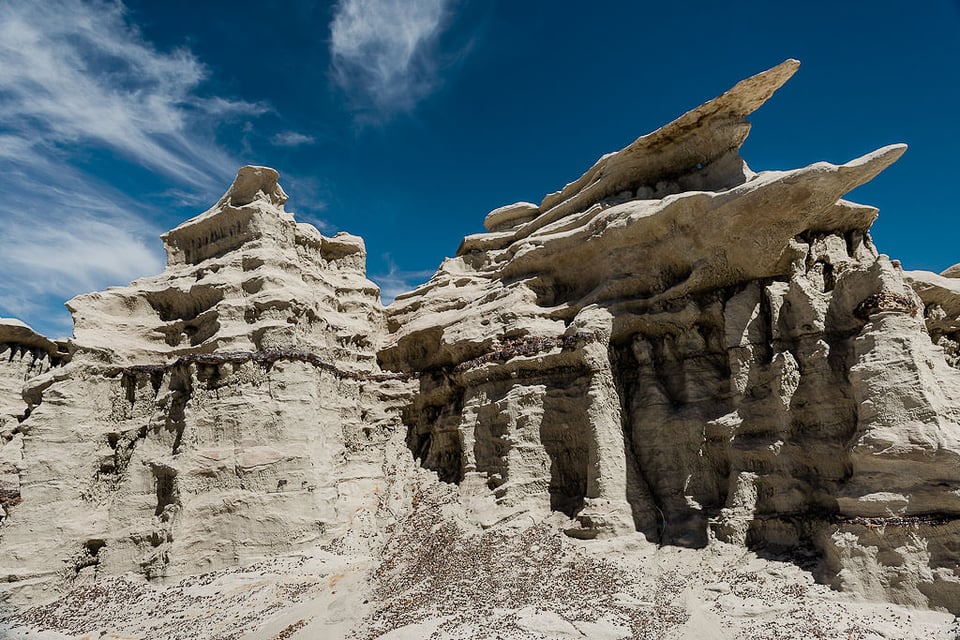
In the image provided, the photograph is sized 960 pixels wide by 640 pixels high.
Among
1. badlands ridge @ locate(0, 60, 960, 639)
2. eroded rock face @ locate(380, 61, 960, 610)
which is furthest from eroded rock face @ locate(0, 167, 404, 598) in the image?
eroded rock face @ locate(380, 61, 960, 610)

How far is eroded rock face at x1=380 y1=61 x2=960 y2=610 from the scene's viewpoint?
1427 cm

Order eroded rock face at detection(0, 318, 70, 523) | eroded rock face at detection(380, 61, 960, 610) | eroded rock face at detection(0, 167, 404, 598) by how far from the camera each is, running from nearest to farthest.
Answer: eroded rock face at detection(380, 61, 960, 610) < eroded rock face at detection(0, 167, 404, 598) < eroded rock face at detection(0, 318, 70, 523)

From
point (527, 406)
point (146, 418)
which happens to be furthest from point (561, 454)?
point (146, 418)

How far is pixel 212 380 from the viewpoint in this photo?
76.3ft

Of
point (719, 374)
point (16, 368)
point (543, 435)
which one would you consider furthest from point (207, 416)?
point (16, 368)

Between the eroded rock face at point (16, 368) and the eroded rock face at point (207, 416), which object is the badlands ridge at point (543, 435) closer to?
the eroded rock face at point (207, 416)

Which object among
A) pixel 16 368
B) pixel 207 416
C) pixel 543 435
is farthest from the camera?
pixel 16 368

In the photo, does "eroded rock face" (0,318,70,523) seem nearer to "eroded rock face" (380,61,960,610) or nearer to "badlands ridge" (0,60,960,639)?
"badlands ridge" (0,60,960,639)

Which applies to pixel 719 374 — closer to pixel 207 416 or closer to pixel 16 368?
pixel 207 416

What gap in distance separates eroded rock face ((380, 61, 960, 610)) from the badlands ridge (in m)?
0.09

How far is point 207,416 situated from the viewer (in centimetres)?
2241

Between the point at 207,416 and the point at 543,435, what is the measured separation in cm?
1363

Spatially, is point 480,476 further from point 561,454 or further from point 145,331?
point 145,331

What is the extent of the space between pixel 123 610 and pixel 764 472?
70.4 feet
